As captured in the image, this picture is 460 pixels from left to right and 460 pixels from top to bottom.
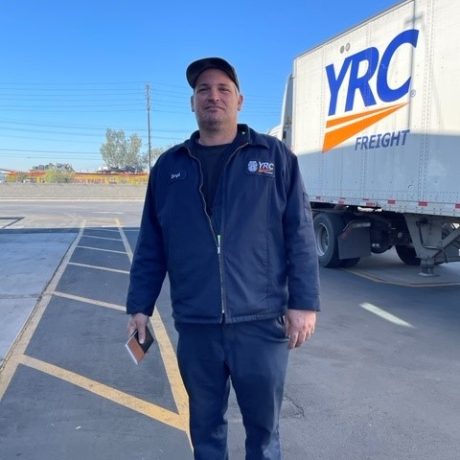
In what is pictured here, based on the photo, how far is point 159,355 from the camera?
457 centimetres

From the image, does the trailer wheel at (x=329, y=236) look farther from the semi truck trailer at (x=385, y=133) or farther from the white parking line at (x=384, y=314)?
the white parking line at (x=384, y=314)

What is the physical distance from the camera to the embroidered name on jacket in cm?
222

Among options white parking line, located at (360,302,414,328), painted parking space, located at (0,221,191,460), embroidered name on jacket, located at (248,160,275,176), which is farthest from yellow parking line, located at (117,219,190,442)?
white parking line, located at (360,302,414,328)

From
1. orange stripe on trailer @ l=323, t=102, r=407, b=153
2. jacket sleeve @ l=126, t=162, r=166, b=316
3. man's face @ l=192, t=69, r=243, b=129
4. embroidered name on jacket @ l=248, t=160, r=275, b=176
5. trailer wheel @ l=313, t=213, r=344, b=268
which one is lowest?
trailer wheel @ l=313, t=213, r=344, b=268

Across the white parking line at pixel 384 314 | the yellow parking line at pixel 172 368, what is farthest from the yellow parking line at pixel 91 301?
the white parking line at pixel 384 314

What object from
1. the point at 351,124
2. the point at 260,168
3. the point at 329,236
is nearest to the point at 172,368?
the point at 260,168

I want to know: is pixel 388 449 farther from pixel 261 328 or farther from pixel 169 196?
pixel 169 196

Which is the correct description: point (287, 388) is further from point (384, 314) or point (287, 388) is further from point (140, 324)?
point (384, 314)

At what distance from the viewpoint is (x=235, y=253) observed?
2.19 metres

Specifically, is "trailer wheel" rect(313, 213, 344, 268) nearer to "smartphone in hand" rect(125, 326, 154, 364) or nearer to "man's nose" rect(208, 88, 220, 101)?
"smartphone in hand" rect(125, 326, 154, 364)

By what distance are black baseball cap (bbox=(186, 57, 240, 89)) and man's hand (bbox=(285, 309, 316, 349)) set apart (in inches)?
44.6

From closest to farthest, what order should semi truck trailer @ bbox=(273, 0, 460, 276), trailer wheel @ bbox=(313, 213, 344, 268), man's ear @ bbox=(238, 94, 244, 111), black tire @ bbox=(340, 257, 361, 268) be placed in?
man's ear @ bbox=(238, 94, 244, 111), semi truck trailer @ bbox=(273, 0, 460, 276), trailer wheel @ bbox=(313, 213, 344, 268), black tire @ bbox=(340, 257, 361, 268)

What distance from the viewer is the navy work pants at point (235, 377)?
225 centimetres

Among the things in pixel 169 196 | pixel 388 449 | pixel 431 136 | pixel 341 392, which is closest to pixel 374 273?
pixel 431 136
